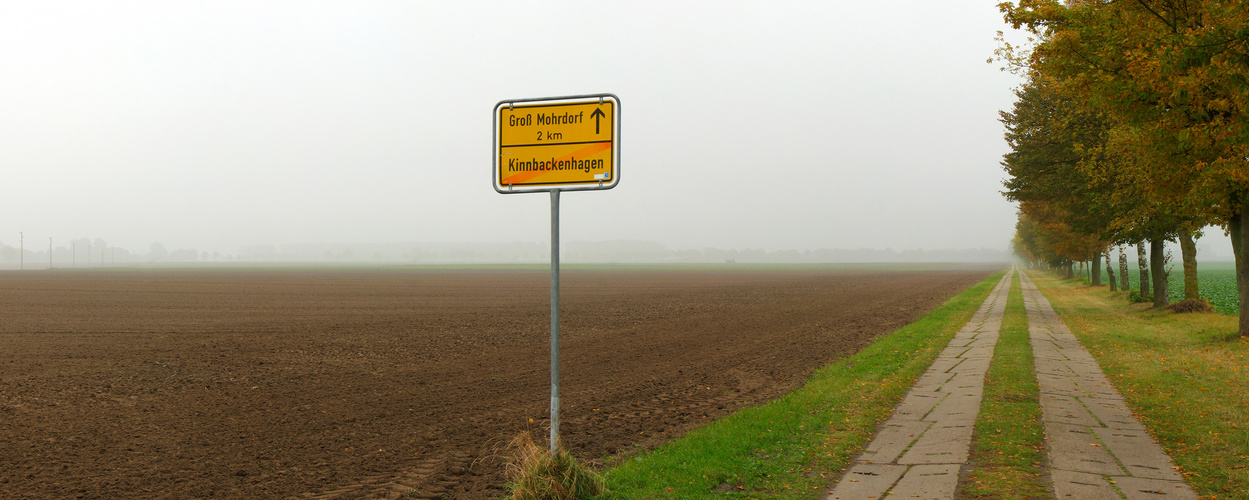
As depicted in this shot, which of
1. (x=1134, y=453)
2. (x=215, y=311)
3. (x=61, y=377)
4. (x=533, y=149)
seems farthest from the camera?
(x=215, y=311)

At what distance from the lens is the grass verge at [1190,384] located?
6.16 m

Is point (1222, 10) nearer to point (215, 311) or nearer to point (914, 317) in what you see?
point (914, 317)

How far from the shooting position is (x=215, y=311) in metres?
30.9

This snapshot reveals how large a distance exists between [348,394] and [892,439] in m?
8.45

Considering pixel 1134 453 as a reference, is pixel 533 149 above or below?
above

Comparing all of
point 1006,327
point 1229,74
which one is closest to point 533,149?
point 1229,74

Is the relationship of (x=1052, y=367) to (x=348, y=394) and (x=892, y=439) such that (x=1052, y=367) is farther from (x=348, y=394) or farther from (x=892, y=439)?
(x=348, y=394)

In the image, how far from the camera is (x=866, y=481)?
18.8 ft

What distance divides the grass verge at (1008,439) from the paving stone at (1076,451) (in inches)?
4.0

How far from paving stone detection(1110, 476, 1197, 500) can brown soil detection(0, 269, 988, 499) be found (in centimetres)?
428

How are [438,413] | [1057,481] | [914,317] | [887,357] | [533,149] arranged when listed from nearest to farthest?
[533,149], [1057,481], [438,413], [887,357], [914,317]

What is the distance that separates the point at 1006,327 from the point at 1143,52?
31.7 feet

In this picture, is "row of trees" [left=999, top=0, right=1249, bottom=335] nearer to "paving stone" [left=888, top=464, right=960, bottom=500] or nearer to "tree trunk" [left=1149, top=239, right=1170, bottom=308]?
"tree trunk" [left=1149, top=239, right=1170, bottom=308]

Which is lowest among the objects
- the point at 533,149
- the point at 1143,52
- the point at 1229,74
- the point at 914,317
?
the point at 914,317
